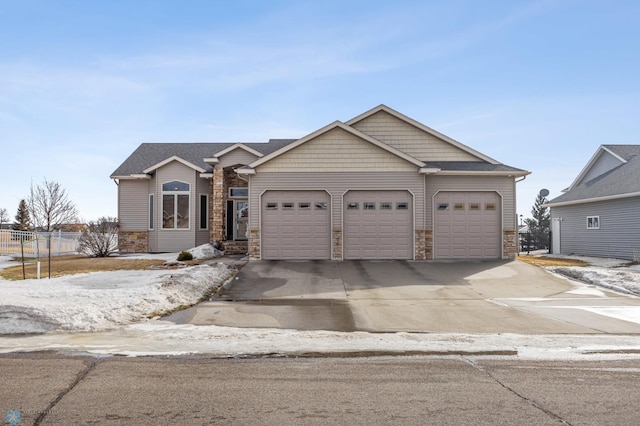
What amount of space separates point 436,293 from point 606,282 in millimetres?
5624

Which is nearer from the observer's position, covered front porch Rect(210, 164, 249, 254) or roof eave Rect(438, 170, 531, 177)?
roof eave Rect(438, 170, 531, 177)

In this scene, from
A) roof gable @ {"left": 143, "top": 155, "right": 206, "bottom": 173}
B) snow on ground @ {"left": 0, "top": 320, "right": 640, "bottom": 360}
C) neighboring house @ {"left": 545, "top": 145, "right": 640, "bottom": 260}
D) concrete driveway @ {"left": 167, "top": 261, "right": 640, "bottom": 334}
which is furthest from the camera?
roof gable @ {"left": 143, "top": 155, "right": 206, "bottom": 173}

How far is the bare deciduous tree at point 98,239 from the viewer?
870 inches

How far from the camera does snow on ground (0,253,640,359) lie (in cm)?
675

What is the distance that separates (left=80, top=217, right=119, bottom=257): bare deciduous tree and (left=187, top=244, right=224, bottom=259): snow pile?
5018 mm

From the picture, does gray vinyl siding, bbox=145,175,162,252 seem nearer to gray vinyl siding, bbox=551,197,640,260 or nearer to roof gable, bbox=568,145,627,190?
gray vinyl siding, bbox=551,197,640,260

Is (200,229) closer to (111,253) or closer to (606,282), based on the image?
(111,253)

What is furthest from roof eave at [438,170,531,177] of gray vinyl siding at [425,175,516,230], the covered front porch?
the covered front porch

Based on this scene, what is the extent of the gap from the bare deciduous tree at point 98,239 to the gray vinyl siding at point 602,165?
27238 mm

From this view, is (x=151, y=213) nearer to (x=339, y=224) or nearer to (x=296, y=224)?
(x=296, y=224)

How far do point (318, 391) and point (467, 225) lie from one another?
15614 millimetres

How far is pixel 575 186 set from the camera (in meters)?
29.7

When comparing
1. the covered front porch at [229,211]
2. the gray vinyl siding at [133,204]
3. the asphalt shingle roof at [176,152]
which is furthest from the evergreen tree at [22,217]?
the covered front porch at [229,211]

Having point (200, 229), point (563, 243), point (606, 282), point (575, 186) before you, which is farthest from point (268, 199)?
A: point (575, 186)
